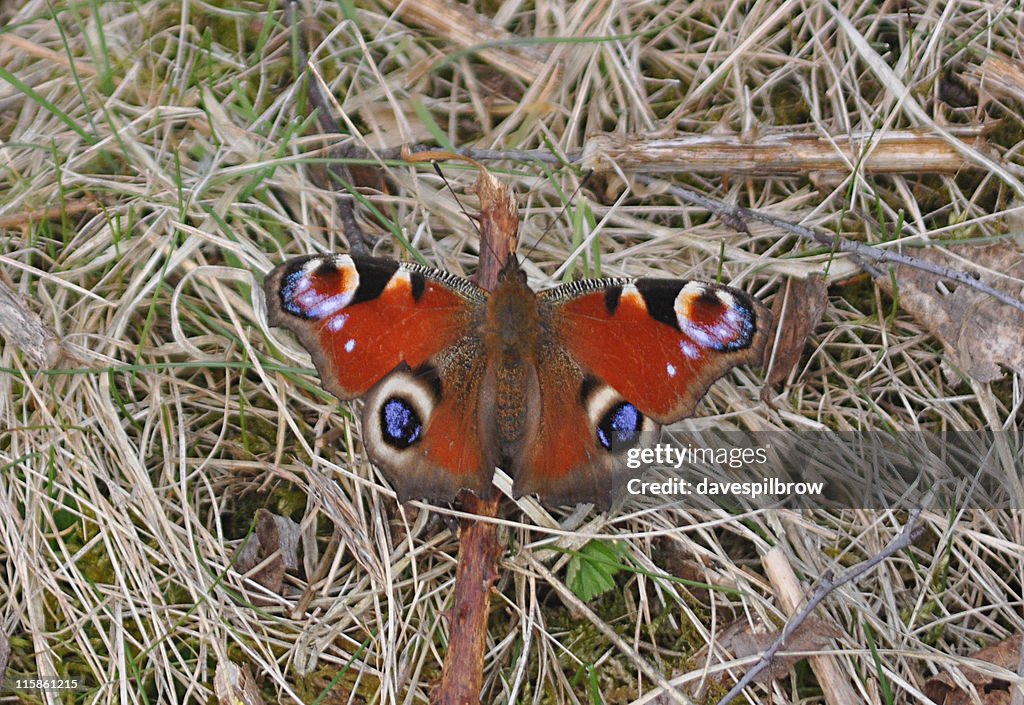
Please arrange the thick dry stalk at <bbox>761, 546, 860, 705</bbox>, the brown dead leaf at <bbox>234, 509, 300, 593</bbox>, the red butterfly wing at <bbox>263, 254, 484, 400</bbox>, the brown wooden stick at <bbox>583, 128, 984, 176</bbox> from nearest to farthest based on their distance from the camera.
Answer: the red butterfly wing at <bbox>263, 254, 484, 400</bbox>
the thick dry stalk at <bbox>761, 546, 860, 705</bbox>
the brown dead leaf at <bbox>234, 509, 300, 593</bbox>
the brown wooden stick at <bbox>583, 128, 984, 176</bbox>

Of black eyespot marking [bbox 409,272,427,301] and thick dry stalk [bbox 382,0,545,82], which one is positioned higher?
thick dry stalk [bbox 382,0,545,82]

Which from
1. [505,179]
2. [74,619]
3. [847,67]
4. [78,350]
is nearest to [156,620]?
[74,619]

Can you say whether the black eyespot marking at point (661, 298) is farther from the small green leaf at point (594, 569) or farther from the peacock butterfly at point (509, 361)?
the small green leaf at point (594, 569)

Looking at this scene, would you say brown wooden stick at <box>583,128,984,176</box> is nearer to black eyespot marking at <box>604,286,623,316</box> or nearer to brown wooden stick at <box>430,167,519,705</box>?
brown wooden stick at <box>430,167,519,705</box>

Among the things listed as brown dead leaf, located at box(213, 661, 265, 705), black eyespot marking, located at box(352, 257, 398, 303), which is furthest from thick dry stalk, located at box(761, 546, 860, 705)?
brown dead leaf, located at box(213, 661, 265, 705)

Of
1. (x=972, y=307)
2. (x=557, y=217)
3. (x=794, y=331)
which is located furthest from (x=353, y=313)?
(x=972, y=307)
